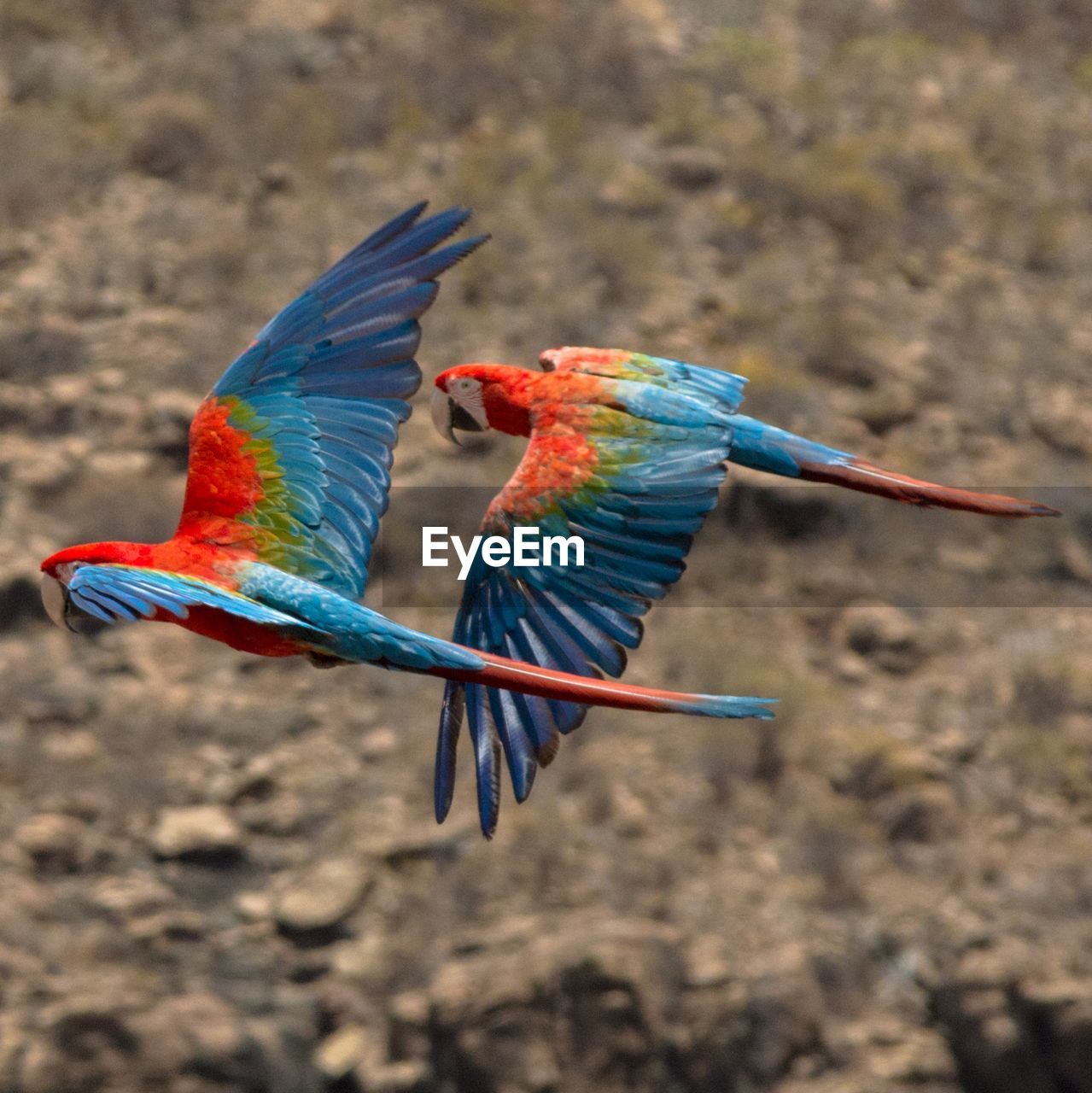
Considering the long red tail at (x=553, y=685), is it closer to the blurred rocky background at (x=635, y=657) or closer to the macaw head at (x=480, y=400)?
the macaw head at (x=480, y=400)

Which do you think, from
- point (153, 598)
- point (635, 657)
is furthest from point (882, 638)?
point (153, 598)

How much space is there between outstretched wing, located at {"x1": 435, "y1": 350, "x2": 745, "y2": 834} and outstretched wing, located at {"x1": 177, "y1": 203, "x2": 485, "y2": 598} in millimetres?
609

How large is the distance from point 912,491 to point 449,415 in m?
1.72

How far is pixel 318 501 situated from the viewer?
652 cm

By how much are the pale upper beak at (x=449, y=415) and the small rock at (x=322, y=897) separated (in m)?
5.65

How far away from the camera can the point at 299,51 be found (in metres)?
16.8

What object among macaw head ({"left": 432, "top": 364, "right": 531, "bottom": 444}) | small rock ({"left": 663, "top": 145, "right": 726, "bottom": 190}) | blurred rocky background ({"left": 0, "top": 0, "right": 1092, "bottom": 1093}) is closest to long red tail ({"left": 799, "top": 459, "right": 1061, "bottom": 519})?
macaw head ({"left": 432, "top": 364, "right": 531, "bottom": 444})

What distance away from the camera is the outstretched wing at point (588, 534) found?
21.3 feet

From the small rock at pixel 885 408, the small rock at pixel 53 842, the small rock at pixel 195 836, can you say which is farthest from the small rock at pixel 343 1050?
the small rock at pixel 885 408

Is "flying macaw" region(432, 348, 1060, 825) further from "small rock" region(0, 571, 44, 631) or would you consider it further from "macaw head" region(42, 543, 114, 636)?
"small rock" region(0, 571, 44, 631)

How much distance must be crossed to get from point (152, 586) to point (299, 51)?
12.3 metres

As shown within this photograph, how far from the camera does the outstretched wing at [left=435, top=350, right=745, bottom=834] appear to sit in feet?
21.3

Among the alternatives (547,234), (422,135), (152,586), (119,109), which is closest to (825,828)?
(547,234)

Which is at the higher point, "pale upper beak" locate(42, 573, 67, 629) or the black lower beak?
the black lower beak
